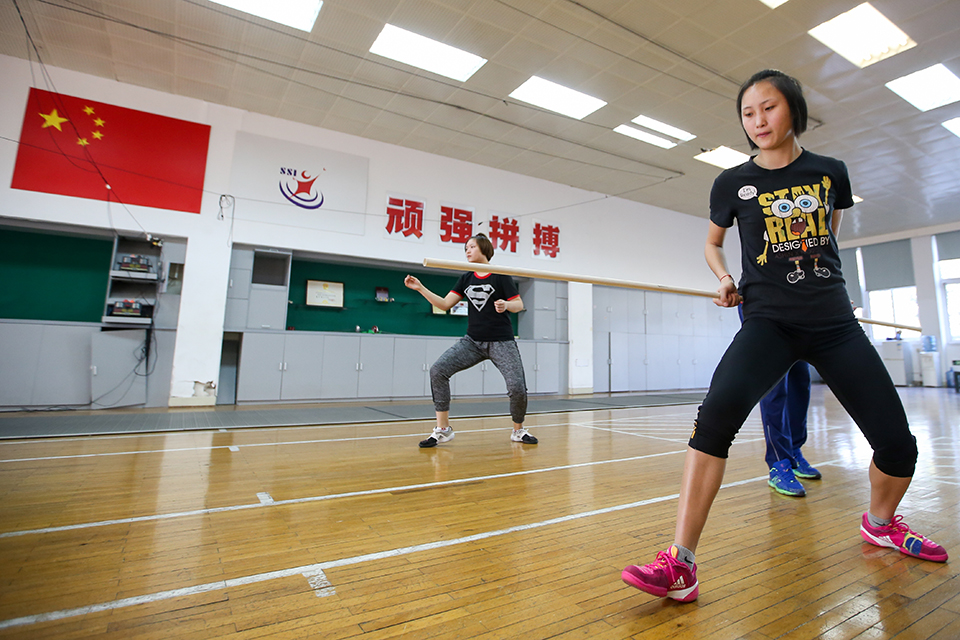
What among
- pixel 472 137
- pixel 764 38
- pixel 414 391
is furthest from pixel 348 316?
pixel 764 38

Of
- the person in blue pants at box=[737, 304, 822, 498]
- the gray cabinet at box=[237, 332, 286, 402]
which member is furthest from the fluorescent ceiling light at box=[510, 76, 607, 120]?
the person in blue pants at box=[737, 304, 822, 498]

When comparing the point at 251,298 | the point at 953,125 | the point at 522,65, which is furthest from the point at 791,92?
the point at 953,125

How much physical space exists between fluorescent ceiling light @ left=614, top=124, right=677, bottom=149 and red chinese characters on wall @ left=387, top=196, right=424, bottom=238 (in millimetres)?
3196

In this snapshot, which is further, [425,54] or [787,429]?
[425,54]

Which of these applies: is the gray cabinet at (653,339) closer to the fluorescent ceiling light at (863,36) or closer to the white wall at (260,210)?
the white wall at (260,210)

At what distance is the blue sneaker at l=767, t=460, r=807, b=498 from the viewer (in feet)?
6.51

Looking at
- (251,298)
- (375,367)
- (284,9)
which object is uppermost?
(284,9)

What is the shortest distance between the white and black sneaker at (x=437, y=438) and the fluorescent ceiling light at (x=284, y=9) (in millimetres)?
4179

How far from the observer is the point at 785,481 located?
202cm

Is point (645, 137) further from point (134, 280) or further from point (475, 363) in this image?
point (134, 280)

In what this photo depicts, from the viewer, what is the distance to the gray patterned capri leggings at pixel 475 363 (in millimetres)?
3102

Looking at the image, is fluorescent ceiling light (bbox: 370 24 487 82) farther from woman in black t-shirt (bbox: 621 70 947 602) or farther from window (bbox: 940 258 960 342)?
window (bbox: 940 258 960 342)

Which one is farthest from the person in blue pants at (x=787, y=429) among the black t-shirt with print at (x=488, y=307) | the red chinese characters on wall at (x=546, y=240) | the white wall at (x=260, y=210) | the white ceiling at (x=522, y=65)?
the red chinese characters on wall at (x=546, y=240)

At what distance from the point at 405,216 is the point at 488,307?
14.4ft
